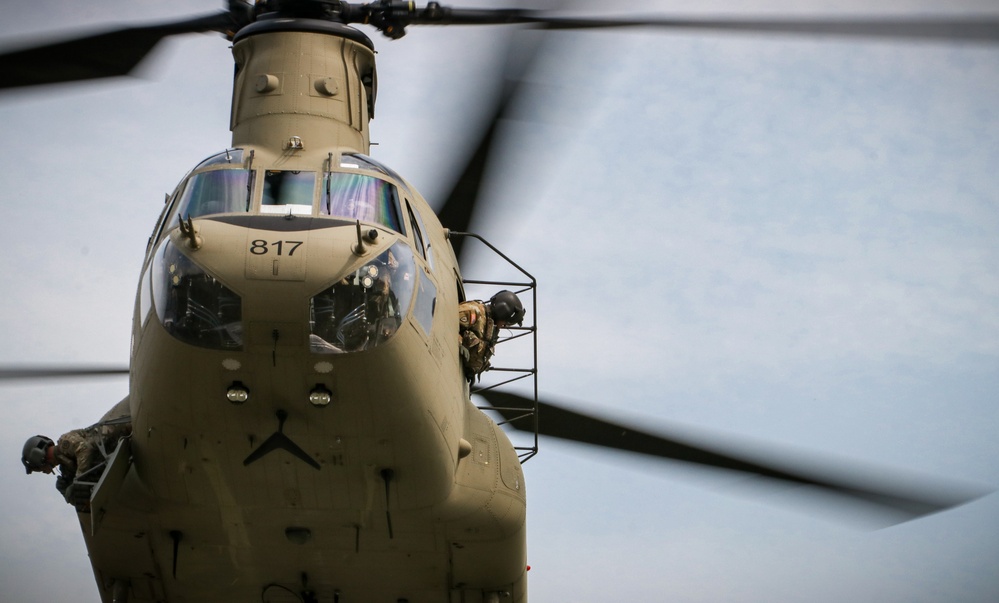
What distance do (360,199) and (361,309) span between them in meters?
1.18

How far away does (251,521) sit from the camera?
404 inches

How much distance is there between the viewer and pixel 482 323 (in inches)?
444

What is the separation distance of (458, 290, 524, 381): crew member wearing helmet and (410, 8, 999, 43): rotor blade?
2501 mm

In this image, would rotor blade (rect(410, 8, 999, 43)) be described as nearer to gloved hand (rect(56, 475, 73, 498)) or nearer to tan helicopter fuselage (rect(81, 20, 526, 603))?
tan helicopter fuselage (rect(81, 20, 526, 603))

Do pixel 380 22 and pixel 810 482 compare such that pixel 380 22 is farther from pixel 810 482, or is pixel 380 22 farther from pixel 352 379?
pixel 810 482

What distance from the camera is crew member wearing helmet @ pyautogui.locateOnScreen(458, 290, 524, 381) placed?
11164 millimetres

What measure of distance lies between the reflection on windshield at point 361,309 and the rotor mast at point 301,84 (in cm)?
250

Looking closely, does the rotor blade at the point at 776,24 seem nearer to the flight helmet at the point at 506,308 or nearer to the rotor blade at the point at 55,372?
the flight helmet at the point at 506,308

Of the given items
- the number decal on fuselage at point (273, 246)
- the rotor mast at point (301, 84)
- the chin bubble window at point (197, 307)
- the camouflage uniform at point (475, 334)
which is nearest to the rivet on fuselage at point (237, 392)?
the chin bubble window at point (197, 307)

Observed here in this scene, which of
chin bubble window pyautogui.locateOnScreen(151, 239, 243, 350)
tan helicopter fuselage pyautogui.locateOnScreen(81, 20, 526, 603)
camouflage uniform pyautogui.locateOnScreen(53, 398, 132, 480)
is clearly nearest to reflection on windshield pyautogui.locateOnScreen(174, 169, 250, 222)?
tan helicopter fuselage pyautogui.locateOnScreen(81, 20, 526, 603)

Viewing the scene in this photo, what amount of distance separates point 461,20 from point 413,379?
473 centimetres

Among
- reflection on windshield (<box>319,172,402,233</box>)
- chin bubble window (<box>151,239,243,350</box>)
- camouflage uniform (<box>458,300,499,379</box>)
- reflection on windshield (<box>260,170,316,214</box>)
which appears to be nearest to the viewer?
chin bubble window (<box>151,239,243,350</box>)

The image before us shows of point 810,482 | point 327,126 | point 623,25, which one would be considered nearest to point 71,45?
point 327,126

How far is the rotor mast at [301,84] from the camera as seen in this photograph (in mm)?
11320
